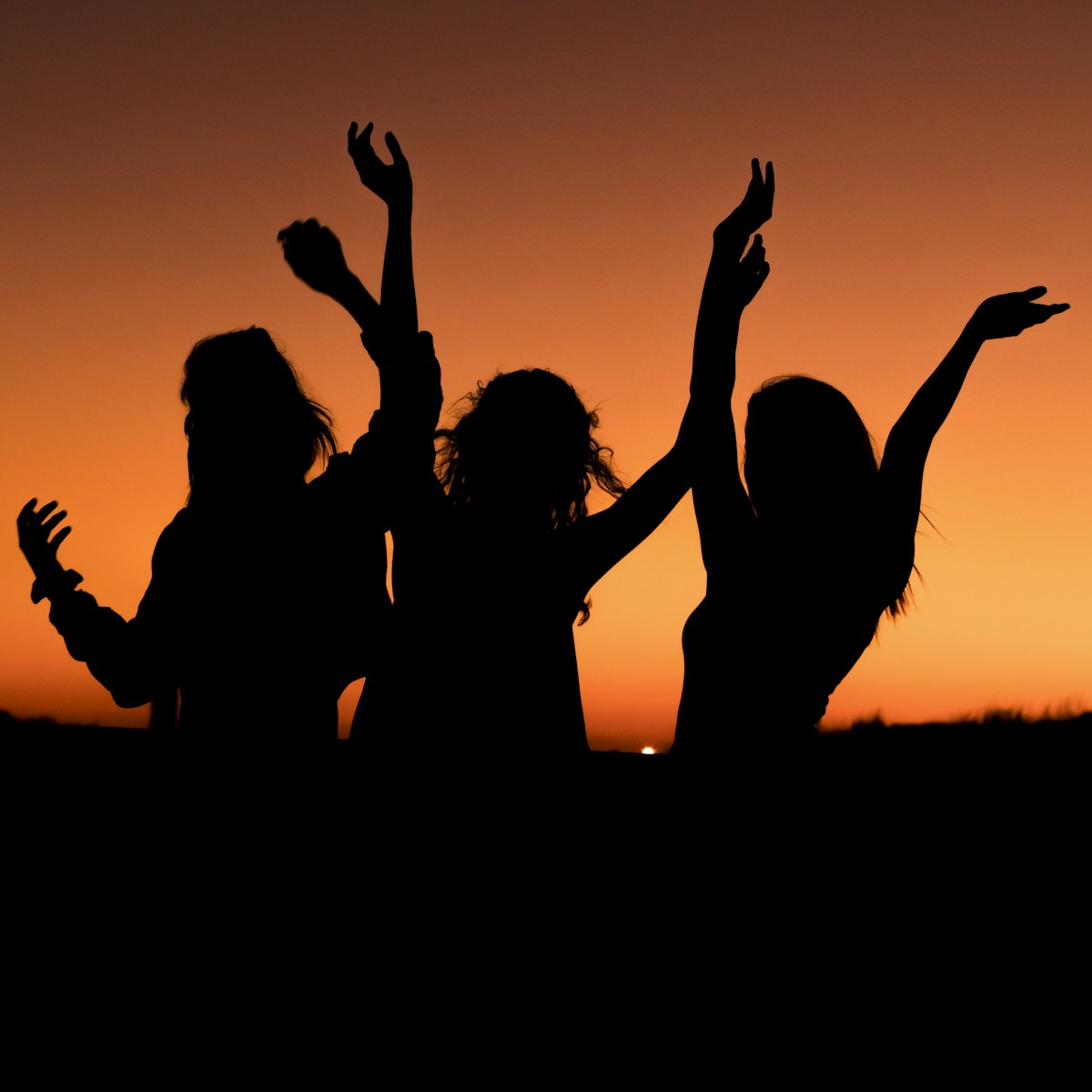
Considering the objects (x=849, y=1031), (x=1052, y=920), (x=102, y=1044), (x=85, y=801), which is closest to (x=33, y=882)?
(x=85, y=801)

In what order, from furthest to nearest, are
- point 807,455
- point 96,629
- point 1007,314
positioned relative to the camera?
point 807,455 → point 1007,314 → point 96,629

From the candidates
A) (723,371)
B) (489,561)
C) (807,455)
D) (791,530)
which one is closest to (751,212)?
(723,371)

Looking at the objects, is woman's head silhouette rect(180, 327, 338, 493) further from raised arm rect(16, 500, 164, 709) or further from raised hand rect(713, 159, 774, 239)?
raised hand rect(713, 159, 774, 239)

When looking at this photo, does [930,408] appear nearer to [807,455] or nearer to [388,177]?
[807,455]

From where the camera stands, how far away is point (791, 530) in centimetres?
279

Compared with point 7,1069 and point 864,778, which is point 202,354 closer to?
point 7,1069

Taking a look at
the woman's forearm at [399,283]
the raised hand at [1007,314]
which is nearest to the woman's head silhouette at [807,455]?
the raised hand at [1007,314]

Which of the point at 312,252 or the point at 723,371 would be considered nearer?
the point at 312,252

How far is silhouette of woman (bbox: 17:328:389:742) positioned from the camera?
2418 mm

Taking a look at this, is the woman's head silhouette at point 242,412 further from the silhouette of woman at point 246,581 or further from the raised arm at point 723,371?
the raised arm at point 723,371

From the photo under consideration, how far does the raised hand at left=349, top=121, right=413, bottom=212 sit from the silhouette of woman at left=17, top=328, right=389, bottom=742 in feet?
1.46

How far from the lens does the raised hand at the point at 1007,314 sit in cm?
257

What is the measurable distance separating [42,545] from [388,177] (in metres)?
1.14

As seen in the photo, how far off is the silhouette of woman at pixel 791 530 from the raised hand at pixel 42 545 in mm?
1435
